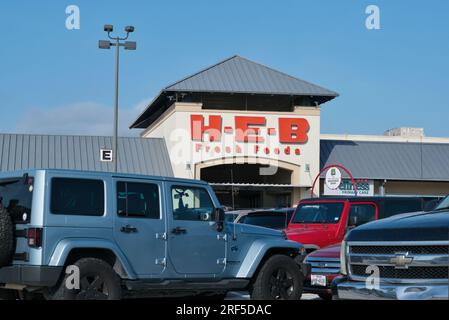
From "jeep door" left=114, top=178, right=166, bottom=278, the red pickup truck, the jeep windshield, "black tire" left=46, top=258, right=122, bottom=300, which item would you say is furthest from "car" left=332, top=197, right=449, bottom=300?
the red pickup truck

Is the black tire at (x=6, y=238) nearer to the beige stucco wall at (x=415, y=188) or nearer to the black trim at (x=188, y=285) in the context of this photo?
the black trim at (x=188, y=285)

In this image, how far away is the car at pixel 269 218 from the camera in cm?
1961

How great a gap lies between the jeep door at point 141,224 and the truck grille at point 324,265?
3.19m

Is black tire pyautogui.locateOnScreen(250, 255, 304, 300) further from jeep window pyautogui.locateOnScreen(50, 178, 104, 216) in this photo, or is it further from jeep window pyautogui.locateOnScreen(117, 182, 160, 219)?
jeep window pyautogui.locateOnScreen(50, 178, 104, 216)

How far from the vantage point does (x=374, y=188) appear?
1672 inches

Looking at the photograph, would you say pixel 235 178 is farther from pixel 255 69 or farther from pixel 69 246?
pixel 69 246

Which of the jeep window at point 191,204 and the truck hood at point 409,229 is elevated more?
the jeep window at point 191,204

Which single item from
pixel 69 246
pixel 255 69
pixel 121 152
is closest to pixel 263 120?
pixel 255 69

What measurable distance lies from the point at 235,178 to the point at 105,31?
13597 mm

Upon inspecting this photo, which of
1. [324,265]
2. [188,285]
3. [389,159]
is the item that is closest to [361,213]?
[324,265]

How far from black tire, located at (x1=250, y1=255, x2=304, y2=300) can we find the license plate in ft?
1.84

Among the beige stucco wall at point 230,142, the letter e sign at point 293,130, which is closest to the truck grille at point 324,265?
the beige stucco wall at point 230,142

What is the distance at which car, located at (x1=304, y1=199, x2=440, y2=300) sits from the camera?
40.5ft

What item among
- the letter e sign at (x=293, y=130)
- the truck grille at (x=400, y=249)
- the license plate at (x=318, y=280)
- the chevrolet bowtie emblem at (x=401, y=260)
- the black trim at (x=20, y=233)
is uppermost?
the letter e sign at (x=293, y=130)
